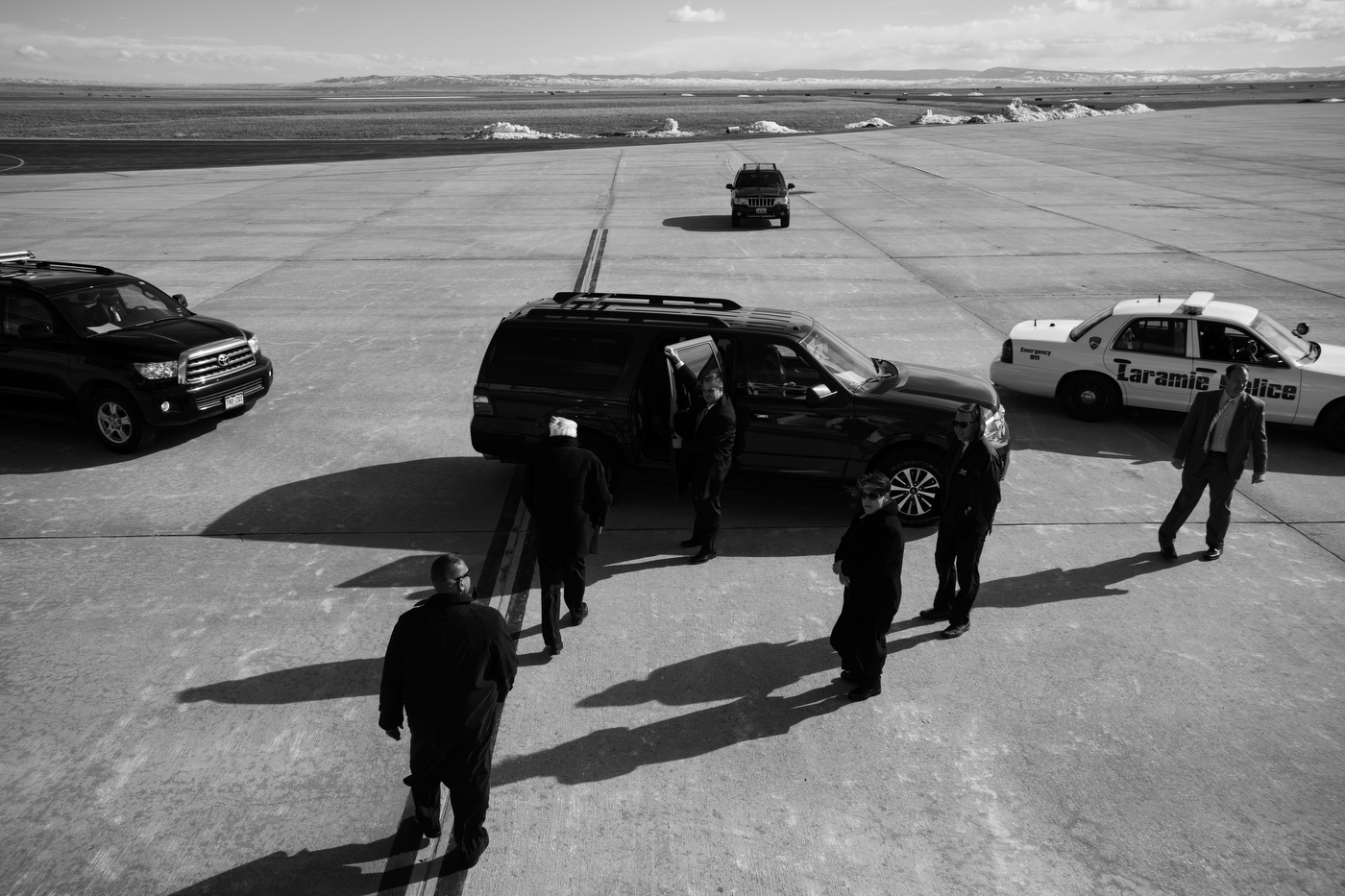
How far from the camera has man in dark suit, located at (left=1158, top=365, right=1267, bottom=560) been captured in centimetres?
723

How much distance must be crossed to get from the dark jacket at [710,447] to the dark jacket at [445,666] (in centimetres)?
327

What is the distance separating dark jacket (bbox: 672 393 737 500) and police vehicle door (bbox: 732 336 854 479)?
81 cm

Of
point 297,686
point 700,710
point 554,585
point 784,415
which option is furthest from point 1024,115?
point 297,686

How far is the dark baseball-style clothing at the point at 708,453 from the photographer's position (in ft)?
23.9

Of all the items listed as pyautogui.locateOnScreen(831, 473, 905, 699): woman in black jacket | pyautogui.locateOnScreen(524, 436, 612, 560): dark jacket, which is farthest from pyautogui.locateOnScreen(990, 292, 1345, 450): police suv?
pyautogui.locateOnScreen(524, 436, 612, 560): dark jacket

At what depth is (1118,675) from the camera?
5.98 meters

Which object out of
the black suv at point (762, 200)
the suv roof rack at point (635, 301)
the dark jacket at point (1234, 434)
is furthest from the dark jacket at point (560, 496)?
the black suv at point (762, 200)

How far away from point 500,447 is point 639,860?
473cm

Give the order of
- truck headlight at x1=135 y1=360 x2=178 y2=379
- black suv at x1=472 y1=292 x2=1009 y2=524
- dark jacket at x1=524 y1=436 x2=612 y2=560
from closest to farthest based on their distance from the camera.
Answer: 1. dark jacket at x1=524 y1=436 x2=612 y2=560
2. black suv at x1=472 y1=292 x2=1009 y2=524
3. truck headlight at x1=135 y1=360 x2=178 y2=379

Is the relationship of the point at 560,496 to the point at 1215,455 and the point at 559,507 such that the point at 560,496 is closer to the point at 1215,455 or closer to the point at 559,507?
the point at 559,507

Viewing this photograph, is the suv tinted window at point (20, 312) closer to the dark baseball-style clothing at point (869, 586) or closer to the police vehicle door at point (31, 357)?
the police vehicle door at point (31, 357)

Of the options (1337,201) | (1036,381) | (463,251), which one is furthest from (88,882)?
(1337,201)

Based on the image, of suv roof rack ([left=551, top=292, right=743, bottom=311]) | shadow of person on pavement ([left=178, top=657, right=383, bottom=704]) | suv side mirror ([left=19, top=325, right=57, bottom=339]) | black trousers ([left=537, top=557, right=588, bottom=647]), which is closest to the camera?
shadow of person on pavement ([left=178, top=657, right=383, bottom=704])

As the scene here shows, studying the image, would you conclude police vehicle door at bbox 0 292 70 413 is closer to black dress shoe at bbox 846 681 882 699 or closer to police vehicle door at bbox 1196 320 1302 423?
black dress shoe at bbox 846 681 882 699
